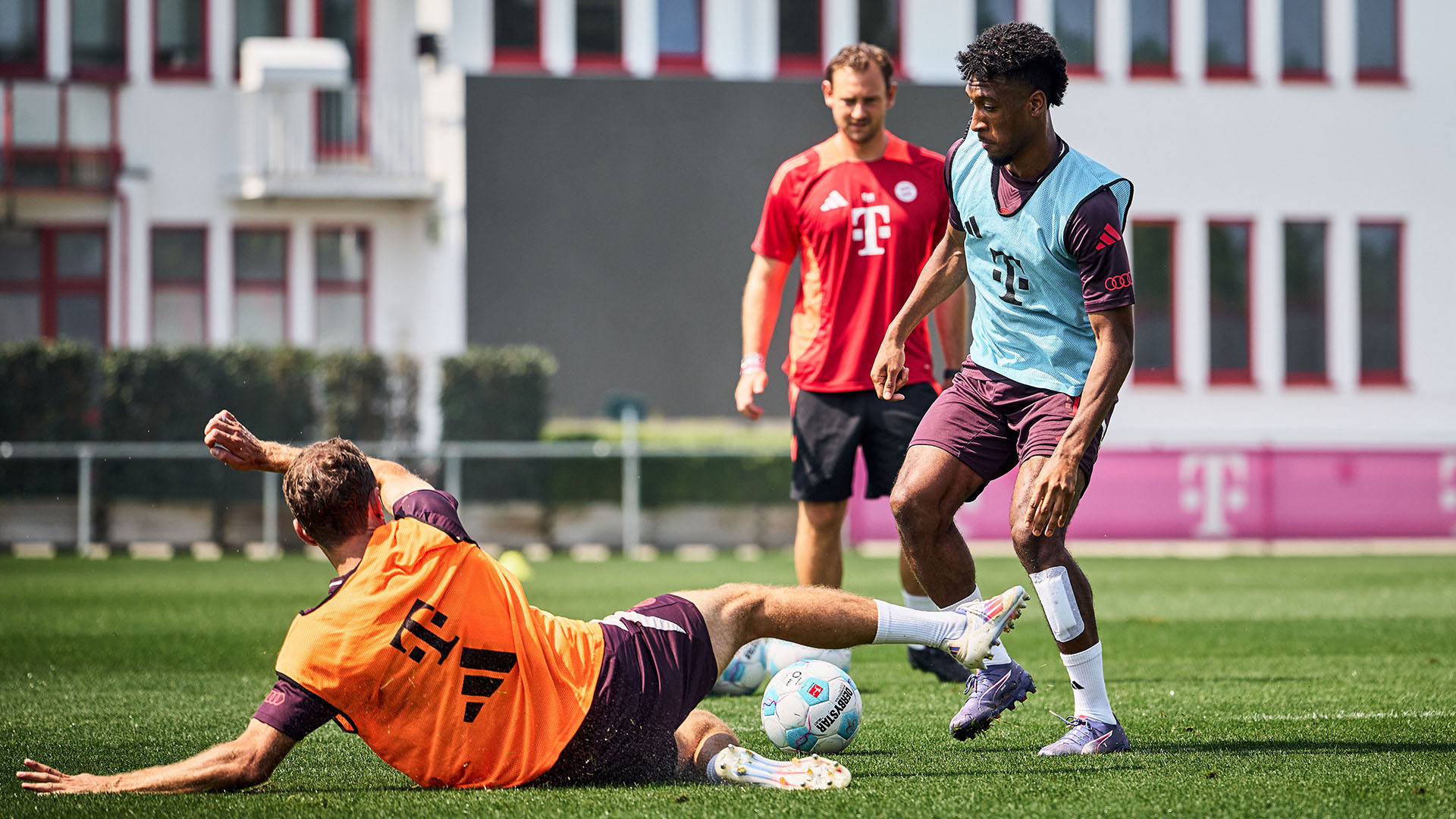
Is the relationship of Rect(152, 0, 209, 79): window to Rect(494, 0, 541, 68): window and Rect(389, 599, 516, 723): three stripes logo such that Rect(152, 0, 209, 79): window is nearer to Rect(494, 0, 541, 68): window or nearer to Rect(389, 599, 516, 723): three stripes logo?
Rect(494, 0, 541, 68): window

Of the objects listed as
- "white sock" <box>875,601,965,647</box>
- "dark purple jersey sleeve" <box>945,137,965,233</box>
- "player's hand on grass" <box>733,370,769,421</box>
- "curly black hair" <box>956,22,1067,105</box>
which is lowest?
"white sock" <box>875,601,965,647</box>

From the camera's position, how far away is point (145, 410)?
1816cm

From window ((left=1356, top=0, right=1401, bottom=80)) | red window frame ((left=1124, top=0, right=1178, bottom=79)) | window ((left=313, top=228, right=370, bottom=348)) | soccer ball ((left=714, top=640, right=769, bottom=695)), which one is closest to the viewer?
soccer ball ((left=714, top=640, right=769, bottom=695))

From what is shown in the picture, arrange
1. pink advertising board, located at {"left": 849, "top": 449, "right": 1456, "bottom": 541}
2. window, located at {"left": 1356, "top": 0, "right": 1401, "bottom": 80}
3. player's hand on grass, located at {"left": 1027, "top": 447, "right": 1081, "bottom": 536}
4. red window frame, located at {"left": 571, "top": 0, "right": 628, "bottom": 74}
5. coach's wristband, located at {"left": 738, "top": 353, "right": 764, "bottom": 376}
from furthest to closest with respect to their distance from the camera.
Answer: window, located at {"left": 1356, "top": 0, "right": 1401, "bottom": 80}
red window frame, located at {"left": 571, "top": 0, "right": 628, "bottom": 74}
pink advertising board, located at {"left": 849, "top": 449, "right": 1456, "bottom": 541}
coach's wristband, located at {"left": 738, "top": 353, "right": 764, "bottom": 376}
player's hand on grass, located at {"left": 1027, "top": 447, "right": 1081, "bottom": 536}

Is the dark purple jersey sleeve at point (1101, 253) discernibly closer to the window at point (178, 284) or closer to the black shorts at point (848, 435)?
the black shorts at point (848, 435)

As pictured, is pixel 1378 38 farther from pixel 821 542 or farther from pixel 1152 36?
pixel 821 542

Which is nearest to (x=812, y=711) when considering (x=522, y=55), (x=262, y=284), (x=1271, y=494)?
(x=1271, y=494)

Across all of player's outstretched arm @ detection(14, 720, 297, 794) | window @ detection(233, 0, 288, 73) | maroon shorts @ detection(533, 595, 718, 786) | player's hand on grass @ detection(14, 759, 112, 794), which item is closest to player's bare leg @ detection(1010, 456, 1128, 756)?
maroon shorts @ detection(533, 595, 718, 786)

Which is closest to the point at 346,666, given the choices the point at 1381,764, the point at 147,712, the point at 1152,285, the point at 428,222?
the point at 147,712

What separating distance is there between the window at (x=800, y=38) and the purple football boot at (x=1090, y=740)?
18.2 meters

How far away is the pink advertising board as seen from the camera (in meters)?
17.8

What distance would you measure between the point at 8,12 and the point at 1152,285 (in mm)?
16873

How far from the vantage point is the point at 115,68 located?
21672 mm

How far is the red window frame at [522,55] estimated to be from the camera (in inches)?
856
